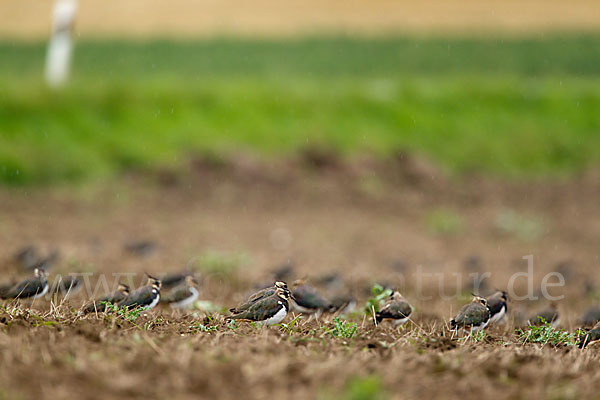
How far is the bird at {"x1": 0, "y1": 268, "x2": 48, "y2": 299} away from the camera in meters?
6.00

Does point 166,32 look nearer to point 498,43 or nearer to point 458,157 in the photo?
point 498,43

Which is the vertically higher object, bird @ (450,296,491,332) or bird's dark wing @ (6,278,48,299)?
bird's dark wing @ (6,278,48,299)

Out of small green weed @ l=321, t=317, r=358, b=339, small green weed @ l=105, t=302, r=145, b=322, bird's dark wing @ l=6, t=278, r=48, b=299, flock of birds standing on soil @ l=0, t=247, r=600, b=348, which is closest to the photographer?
small green weed @ l=321, t=317, r=358, b=339

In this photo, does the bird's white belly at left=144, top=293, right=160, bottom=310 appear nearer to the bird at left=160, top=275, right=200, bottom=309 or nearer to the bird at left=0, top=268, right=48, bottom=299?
the bird at left=160, top=275, right=200, bottom=309

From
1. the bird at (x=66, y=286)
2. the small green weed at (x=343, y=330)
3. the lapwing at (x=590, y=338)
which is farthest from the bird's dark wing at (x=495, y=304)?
the bird at (x=66, y=286)

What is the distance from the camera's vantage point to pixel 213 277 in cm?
964

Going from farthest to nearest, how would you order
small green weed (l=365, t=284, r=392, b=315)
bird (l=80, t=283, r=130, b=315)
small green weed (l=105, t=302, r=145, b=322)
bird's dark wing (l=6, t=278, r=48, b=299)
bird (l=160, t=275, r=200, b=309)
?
bird (l=160, t=275, r=200, b=309), small green weed (l=365, t=284, r=392, b=315), bird's dark wing (l=6, t=278, r=48, b=299), bird (l=80, t=283, r=130, b=315), small green weed (l=105, t=302, r=145, b=322)

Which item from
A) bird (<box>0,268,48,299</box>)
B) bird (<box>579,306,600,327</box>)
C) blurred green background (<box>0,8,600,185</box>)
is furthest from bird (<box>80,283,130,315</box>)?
blurred green background (<box>0,8,600,185</box>)

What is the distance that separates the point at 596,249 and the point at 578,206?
10.2 feet

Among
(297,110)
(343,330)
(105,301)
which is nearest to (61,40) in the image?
(297,110)

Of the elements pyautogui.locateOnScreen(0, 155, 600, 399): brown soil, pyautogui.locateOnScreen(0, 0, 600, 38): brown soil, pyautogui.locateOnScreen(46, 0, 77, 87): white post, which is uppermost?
pyautogui.locateOnScreen(0, 0, 600, 38): brown soil

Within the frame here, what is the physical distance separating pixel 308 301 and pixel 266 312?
1.02 m

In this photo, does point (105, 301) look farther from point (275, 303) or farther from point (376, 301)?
point (376, 301)

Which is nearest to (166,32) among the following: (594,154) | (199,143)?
(199,143)
